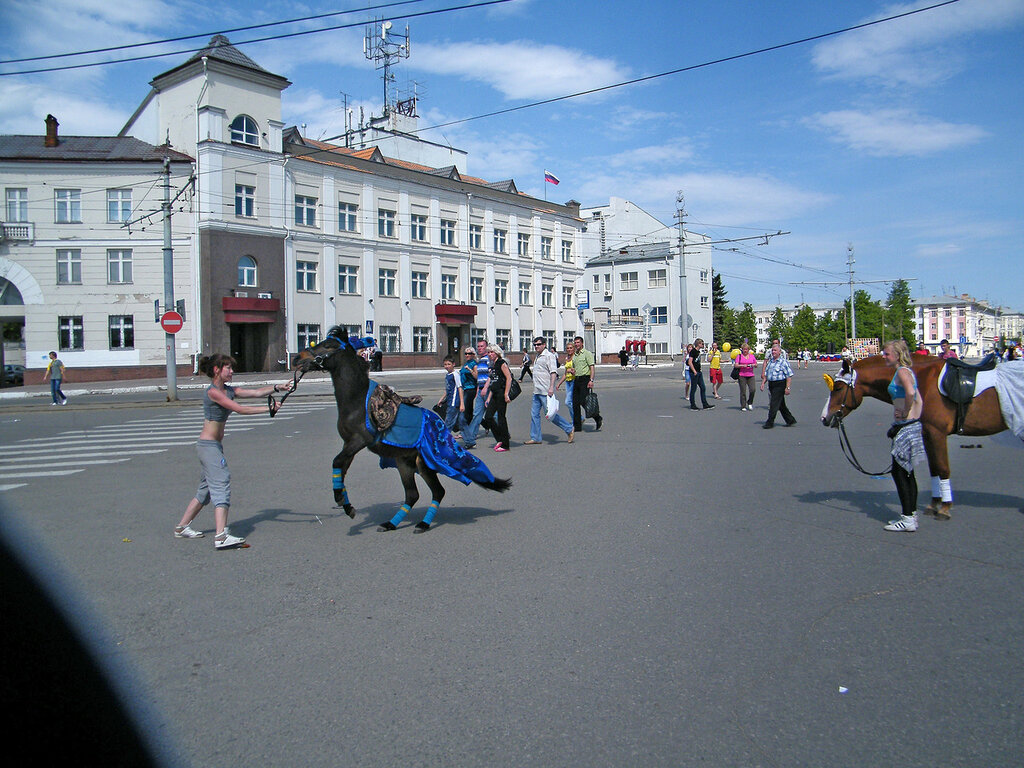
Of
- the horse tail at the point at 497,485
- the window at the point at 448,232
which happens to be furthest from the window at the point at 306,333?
the horse tail at the point at 497,485

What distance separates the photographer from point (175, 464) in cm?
1236

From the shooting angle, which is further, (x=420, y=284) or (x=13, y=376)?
(x=420, y=284)

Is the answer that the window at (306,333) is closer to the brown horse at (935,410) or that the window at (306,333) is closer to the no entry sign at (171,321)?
the no entry sign at (171,321)

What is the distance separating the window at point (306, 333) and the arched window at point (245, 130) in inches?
417

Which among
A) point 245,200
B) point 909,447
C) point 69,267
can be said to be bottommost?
point 909,447

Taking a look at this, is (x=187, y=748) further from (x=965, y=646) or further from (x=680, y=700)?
(x=965, y=646)

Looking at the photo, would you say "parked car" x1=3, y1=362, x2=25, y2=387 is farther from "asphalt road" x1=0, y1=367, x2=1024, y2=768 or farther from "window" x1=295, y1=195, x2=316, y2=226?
"asphalt road" x1=0, y1=367, x2=1024, y2=768

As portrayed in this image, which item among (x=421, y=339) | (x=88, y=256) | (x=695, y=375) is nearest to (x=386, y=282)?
(x=421, y=339)

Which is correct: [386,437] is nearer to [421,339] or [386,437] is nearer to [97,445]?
[97,445]

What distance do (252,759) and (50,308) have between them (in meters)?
42.8

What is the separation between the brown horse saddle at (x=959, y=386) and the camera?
7.52m

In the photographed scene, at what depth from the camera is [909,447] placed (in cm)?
702

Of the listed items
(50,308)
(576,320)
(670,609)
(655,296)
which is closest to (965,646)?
(670,609)

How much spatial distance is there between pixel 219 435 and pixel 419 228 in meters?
48.0
